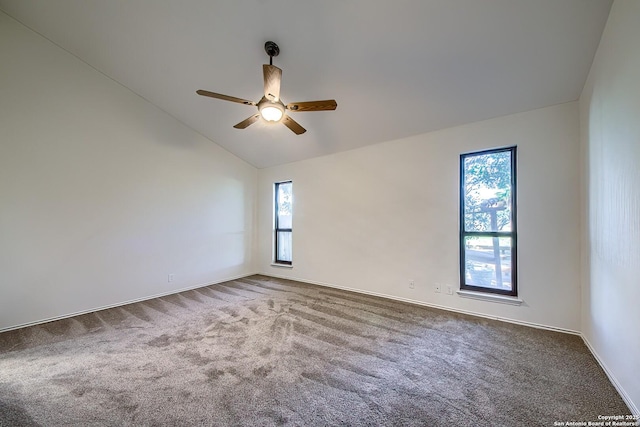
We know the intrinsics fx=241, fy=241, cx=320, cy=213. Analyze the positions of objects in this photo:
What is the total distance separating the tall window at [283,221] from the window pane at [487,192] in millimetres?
3224

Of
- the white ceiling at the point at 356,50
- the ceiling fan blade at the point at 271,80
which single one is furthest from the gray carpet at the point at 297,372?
the white ceiling at the point at 356,50

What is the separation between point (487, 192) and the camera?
10.2ft

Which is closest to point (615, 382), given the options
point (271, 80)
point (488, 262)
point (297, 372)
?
point (488, 262)

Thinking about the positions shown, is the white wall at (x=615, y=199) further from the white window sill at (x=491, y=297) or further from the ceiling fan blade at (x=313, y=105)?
the ceiling fan blade at (x=313, y=105)

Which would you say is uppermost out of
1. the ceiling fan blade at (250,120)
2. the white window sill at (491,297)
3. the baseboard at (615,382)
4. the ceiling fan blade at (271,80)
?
the ceiling fan blade at (271,80)

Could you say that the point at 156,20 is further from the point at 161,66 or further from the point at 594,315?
the point at 594,315

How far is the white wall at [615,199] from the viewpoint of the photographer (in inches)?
60.7

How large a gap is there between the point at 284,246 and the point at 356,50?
3.90 meters

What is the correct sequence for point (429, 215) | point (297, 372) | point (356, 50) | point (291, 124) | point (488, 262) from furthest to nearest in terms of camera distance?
point (429, 215) → point (488, 262) → point (291, 124) → point (356, 50) → point (297, 372)

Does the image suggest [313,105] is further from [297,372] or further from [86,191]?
[86,191]

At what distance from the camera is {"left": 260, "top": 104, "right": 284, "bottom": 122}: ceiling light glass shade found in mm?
2369

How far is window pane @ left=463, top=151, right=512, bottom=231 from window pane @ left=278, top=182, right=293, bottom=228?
10.8 feet

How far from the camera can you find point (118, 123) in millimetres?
3602

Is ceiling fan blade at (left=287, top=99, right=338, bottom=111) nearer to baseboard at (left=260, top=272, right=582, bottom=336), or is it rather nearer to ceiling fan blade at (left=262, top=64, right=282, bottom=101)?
ceiling fan blade at (left=262, top=64, right=282, bottom=101)
